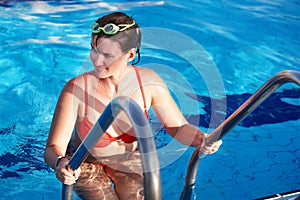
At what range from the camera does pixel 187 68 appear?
6.45m

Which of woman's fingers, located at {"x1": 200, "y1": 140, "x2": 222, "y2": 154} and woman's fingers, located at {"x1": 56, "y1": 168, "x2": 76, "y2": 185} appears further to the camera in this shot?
woman's fingers, located at {"x1": 200, "y1": 140, "x2": 222, "y2": 154}

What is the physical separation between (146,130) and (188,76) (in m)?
4.49

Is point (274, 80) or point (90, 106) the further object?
point (90, 106)

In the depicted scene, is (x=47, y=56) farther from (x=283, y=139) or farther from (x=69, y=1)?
(x=283, y=139)

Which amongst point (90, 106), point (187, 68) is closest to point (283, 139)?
point (187, 68)

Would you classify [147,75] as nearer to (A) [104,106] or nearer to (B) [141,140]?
(A) [104,106]

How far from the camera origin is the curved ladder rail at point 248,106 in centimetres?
217

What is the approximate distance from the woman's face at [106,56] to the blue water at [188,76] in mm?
567

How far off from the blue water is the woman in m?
0.25

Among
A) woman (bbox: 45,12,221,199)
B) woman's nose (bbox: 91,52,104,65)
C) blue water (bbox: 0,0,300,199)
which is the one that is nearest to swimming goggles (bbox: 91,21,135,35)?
woman (bbox: 45,12,221,199)

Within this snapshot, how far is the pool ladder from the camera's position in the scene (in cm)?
168

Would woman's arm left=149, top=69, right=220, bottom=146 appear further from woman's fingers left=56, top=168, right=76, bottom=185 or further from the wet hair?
woman's fingers left=56, top=168, right=76, bottom=185

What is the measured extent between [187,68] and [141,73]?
A: 10.7 feet

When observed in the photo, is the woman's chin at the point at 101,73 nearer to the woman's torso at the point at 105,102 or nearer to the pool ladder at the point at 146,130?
the woman's torso at the point at 105,102
